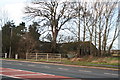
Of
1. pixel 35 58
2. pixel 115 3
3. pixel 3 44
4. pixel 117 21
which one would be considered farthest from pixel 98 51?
pixel 3 44

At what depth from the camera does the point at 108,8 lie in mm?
34281

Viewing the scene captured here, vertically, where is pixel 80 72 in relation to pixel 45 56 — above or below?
below

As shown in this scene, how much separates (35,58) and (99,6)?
14.4 meters

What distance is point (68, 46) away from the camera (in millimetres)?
41219

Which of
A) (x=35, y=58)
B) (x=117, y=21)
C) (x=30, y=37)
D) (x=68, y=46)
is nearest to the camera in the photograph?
(x=117, y=21)

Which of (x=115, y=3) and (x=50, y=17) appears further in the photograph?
(x=50, y=17)

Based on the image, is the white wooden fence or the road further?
the white wooden fence

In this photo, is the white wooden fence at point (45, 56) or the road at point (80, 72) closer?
the road at point (80, 72)

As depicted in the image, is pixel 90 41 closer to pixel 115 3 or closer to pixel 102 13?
pixel 102 13

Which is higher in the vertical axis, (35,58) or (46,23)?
(46,23)

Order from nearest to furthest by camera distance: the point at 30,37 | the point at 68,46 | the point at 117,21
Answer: the point at 117,21
the point at 68,46
the point at 30,37

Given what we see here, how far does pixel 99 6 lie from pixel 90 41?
6228mm

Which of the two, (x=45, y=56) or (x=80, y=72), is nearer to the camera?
(x=80, y=72)

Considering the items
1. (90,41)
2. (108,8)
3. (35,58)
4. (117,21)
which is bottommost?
(35,58)
